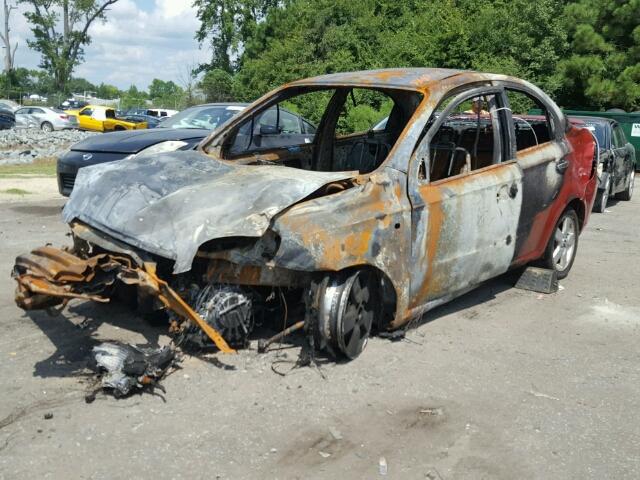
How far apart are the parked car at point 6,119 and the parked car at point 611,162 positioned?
96.5 feet

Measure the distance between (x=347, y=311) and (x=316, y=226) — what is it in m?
0.63

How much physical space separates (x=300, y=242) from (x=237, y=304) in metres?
0.63

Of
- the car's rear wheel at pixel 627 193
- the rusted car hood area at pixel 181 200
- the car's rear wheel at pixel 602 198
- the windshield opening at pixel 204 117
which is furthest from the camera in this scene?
the car's rear wheel at pixel 627 193

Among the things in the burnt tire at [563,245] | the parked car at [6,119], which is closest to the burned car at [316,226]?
the burnt tire at [563,245]

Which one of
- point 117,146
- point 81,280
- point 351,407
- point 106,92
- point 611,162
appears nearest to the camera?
point 351,407

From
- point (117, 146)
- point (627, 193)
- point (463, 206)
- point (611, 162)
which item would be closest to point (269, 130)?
point (463, 206)

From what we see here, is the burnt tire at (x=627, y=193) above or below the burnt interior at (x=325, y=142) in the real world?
below

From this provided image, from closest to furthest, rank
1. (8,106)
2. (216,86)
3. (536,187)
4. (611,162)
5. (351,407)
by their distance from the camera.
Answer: (351,407) < (536,187) < (611,162) < (216,86) < (8,106)

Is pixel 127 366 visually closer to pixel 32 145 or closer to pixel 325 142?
pixel 325 142

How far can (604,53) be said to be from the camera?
77.1 feet

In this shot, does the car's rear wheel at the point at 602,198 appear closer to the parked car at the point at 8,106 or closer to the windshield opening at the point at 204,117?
the windshield opening at the point at 204,117

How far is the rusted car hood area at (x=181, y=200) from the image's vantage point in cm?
424

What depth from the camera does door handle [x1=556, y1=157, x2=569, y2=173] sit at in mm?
6273

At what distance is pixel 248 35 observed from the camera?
170ft
